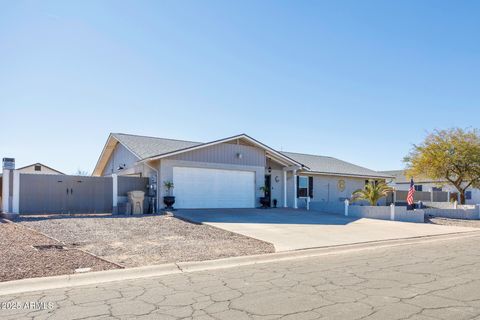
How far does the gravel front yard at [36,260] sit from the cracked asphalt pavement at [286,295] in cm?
136

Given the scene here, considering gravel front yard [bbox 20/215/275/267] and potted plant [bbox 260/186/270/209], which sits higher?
potted plant [bbox 260/186/270/209]

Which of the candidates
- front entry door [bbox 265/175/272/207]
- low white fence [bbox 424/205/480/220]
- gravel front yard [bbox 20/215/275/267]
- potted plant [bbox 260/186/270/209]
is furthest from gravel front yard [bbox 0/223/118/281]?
low white fence [bbox 424/205/480/220]

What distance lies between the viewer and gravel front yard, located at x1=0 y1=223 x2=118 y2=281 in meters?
7.98

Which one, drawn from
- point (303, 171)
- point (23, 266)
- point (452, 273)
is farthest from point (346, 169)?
point (23, 266)

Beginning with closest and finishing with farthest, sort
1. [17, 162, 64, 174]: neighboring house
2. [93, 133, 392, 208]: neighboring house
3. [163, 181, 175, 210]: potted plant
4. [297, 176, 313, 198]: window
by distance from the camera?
[163, 181, 175, 210]: potted plant → [93, 133, 392, 208]: neighboring house → [297, 176, 313, 198]: window → [17, 162, 64, 174]: neighboring house

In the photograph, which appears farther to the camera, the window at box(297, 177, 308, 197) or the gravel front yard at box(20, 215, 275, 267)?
the window at box(297, 177, 308, 197)

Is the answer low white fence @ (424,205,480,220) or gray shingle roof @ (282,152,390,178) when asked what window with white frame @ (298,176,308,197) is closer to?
gray shingle roof @ (282,152,390,178)

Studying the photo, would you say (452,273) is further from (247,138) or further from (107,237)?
(247,138)

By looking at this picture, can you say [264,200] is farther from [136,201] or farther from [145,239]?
[145,239]

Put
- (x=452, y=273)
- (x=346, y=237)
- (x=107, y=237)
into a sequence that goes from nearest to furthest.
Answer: (x=452, y=273), (x=107, y=237), (x=346, y=237)

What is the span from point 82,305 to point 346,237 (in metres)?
10.4

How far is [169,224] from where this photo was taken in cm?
1585

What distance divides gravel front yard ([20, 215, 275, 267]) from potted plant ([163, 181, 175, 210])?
11.5 feet

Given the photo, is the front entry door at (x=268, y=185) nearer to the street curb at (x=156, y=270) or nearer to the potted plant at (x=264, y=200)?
the potted plant at (x=264, y=200)
